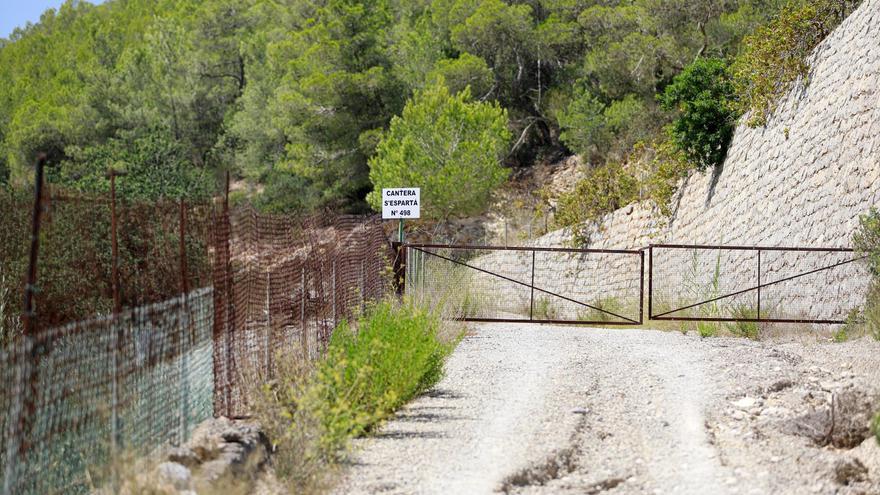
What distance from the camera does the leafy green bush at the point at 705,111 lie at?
24312mm

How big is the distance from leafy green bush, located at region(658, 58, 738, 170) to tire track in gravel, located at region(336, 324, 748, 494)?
10204 millimetres

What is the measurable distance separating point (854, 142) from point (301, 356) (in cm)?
1095

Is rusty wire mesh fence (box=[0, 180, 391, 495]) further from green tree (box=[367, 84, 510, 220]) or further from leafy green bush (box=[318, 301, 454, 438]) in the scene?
green tree (box=[367, 84, 510, 220])

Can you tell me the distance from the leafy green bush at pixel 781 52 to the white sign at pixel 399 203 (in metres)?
8.06

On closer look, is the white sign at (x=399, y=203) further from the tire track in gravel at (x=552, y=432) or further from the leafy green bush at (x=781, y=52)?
the leafy green bush at (x=781, y=52)

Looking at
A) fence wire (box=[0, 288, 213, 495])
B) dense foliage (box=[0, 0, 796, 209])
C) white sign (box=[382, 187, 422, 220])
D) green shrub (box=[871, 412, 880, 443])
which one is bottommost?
green shrub (box=[871, 412, 880, 443])

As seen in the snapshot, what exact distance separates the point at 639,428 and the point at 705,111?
1597 centimetres

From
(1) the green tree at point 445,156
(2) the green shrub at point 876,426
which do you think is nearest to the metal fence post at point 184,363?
(2) the green shrub at point 876,426

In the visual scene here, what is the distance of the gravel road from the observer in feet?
26.3

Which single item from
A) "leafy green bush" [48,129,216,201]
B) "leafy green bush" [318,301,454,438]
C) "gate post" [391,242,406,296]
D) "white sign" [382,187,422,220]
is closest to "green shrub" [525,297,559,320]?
"gate post" [391,242,406,296]

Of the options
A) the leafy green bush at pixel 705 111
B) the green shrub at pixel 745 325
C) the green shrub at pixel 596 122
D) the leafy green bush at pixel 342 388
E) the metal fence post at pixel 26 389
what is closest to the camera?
the metal fence post at pixel 26 389

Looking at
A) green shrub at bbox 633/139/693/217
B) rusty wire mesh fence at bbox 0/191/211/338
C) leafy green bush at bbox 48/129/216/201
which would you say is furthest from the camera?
leafy green bush at bbox 48/129/216/201

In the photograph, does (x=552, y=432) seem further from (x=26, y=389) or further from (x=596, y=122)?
(x=596, y=122)

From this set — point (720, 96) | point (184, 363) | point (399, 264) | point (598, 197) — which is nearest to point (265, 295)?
point (184, 363)
